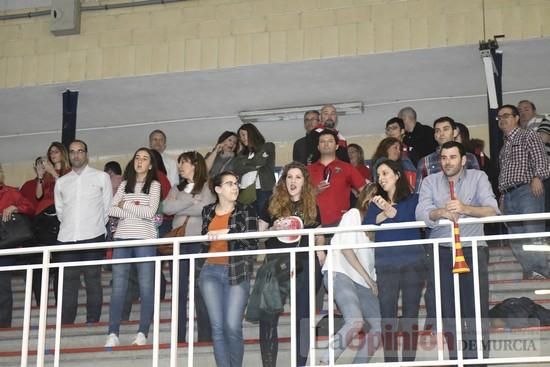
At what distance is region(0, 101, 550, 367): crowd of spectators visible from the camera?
7.66m

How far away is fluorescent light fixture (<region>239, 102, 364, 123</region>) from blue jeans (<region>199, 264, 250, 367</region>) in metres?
7.32

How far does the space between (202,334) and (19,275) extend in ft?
7.11

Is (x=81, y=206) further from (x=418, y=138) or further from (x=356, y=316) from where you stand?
(x=418, y=138)

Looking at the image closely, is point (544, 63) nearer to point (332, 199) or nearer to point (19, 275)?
point (332, 199)

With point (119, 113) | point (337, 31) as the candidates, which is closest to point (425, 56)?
point (337, 31)

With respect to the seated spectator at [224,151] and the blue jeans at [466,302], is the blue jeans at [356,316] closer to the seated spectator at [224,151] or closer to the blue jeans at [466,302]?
the blue jeans at [466,302]

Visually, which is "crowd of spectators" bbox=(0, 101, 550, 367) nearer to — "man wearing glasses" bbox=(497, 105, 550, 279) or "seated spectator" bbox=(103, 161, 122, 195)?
"man wearing glasses" bbox=(497, 105, 550, 279)

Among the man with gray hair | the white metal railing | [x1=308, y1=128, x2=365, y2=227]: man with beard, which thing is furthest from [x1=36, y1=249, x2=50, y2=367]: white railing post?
the man with gray hair

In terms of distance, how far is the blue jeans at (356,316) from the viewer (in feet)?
25.0

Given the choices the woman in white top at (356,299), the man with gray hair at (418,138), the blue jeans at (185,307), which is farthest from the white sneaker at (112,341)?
the man with gray hair at (418,138)

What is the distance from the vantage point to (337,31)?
13219 millimetres

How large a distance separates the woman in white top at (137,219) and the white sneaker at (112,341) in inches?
4.8

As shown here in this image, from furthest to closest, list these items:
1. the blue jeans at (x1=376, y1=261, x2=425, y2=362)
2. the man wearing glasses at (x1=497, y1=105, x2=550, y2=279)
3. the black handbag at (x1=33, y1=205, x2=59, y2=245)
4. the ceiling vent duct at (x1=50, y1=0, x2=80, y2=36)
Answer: the ceiling vent duct at (x1=50, y1=0, x2=80, y2=36), the black handbag at (x1=33, y1=205, x2=59, y2=245), the man wearing glasses at (x1=497, y1=105, x2=550, y2=279), the blue jeans at (x1=376, y1=261, x2=425, y2=362)

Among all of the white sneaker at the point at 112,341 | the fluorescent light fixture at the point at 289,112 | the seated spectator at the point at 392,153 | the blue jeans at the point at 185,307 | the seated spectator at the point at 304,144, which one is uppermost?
the fluorescent light fixture at the point at 289,112
